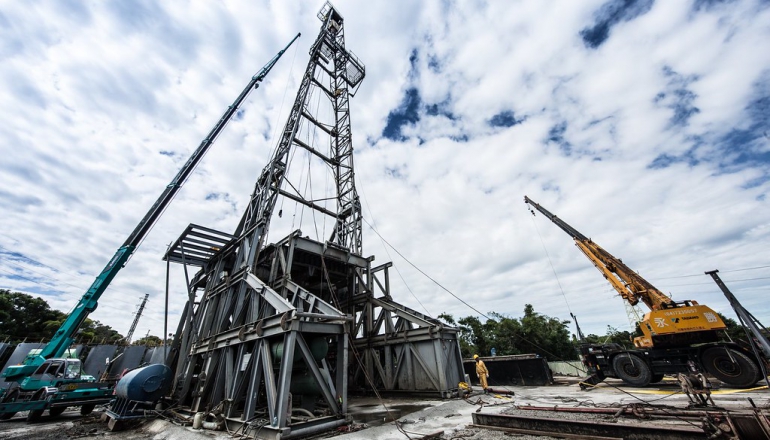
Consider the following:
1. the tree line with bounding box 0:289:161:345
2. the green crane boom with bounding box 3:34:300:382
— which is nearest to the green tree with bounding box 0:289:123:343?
the tree line with bounding box 0:289:161:345

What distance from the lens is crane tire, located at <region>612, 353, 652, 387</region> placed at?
34.7ft

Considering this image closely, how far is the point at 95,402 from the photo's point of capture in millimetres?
10391

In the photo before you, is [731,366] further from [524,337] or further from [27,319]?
[27,319]

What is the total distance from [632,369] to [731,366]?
8.54 feet

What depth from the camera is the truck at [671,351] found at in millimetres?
9188

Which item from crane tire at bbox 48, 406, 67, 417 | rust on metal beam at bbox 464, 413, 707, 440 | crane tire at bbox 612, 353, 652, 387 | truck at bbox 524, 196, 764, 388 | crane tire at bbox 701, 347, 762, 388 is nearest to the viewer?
rust on metal beam at bbox 464, 413, 707, 440

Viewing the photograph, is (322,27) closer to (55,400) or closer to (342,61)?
(342,61)

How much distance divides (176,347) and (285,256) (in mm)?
6954

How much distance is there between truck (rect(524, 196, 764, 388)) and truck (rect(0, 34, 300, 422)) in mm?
18575

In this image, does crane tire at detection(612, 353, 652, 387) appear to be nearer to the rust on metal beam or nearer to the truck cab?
the rust on metal beam

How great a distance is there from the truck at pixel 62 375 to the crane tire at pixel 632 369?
19.1 meters

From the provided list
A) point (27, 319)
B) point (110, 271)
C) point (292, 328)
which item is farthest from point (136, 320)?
point (292, 328)

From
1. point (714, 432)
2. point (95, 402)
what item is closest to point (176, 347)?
point (95, 402)

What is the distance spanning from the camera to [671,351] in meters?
10.3
